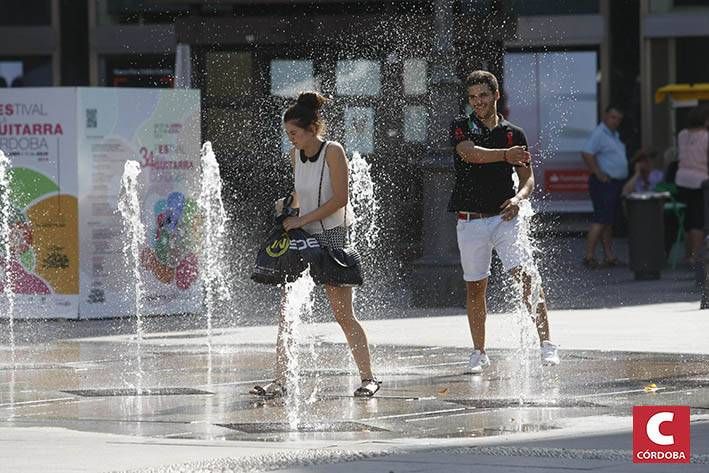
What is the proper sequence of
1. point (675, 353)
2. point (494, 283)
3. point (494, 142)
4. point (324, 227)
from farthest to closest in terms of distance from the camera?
point (494, 283) → point (675, 353) → point (494, 142) → point (324, 227)

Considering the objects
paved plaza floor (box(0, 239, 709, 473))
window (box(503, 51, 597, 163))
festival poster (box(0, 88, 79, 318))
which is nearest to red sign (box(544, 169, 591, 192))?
window (box(503, 51, 597, 163))

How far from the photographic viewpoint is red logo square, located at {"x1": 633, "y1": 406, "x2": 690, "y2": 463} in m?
7.47

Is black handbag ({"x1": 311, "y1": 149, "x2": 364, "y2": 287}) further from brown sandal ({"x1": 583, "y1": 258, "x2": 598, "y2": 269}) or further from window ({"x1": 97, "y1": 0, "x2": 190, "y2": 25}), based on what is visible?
window ({"x1": 97, "y1": 0, "x2": 190, "y2": 25})

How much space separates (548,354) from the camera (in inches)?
454

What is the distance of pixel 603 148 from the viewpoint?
21219 mm

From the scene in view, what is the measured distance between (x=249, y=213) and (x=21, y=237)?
5.69m

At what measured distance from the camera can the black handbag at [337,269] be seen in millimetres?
10203

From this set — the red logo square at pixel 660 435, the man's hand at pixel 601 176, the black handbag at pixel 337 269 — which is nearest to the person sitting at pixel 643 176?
the man's hand at pixel 601 176

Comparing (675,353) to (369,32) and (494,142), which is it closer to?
(494,142)

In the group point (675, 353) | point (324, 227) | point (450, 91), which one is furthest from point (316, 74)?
point (324, 227)

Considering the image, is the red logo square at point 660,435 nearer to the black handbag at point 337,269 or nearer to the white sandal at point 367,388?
the white sandal at point 367,388

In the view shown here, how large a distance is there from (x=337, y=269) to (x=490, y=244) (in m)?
1.52

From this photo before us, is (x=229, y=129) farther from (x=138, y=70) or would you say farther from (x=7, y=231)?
(x=138, y=70)

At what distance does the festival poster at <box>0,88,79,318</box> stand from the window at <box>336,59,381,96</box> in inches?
262
